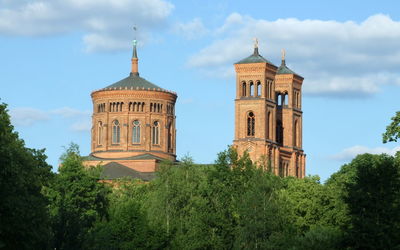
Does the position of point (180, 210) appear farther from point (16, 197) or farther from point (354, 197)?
point (16, 197)

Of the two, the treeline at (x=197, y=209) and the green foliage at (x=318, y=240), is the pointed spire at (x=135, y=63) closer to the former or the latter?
the treeline at (x=197, y=209)

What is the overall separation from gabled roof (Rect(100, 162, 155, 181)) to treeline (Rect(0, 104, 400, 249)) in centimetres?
2699

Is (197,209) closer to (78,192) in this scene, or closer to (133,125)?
(78,192)

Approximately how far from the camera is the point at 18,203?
53.0m

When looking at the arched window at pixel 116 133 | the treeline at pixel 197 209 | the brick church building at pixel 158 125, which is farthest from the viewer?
the arched window at pixel 116 133

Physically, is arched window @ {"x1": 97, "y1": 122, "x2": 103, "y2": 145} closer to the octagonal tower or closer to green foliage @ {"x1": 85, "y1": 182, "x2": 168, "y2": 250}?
the octagonal tower

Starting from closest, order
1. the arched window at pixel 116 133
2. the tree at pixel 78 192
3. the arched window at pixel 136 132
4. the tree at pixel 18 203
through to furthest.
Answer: the tree at pixel 18 203, the tree at pixel 78 192, the arched window at pixel 136 132, the arched window at pixel 116 133

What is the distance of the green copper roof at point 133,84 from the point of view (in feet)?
477

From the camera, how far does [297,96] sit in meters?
154

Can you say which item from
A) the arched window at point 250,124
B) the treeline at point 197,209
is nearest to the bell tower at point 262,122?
the arched window at point 250,124

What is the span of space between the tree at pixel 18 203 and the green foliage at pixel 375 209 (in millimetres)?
15912

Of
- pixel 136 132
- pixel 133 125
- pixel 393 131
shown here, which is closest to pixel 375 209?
pixel 393 131

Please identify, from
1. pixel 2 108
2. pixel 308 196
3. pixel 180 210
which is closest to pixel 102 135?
pixel 308 196

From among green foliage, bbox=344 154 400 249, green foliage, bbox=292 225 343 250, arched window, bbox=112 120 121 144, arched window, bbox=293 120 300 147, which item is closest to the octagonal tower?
arched window, bbox=112 120 121 144
